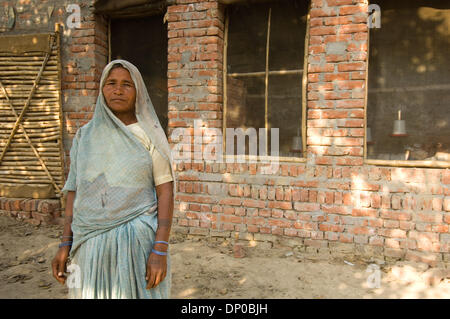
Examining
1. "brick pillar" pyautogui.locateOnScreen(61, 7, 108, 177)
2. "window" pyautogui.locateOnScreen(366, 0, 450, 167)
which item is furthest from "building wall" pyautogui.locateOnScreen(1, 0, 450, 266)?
"brick pillar" pyautogui.locateOnScreen(61, 7, 108, 177)

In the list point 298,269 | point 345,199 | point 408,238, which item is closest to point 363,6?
point 345,199

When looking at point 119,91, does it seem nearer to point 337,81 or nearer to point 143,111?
point 143,111

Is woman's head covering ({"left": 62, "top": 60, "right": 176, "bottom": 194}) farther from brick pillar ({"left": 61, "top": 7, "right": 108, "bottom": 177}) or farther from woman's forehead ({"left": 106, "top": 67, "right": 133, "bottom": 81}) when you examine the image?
brick pillar ({"left": 61, "top": 7, "right": 108, "bottom": 177})

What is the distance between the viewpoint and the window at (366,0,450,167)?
3408mm

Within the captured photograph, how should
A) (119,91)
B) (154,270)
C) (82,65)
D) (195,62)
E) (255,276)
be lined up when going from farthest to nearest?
(82,65)
(195,62)
(255,276)
(119,91)
(154,270)

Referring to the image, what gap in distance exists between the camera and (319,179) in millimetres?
3486

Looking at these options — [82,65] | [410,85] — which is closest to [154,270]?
[410,85]

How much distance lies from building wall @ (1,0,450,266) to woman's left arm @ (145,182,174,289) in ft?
6.90

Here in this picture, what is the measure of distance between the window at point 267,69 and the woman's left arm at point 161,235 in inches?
91.9

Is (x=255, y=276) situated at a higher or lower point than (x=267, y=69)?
lower

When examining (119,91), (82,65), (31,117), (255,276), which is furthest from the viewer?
(31,117)

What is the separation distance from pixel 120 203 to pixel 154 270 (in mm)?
377

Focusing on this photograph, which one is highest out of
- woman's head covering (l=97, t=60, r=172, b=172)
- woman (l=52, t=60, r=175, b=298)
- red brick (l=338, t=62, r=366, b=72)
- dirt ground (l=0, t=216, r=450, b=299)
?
red brick (l=338, t=62, r=366, b=72)
